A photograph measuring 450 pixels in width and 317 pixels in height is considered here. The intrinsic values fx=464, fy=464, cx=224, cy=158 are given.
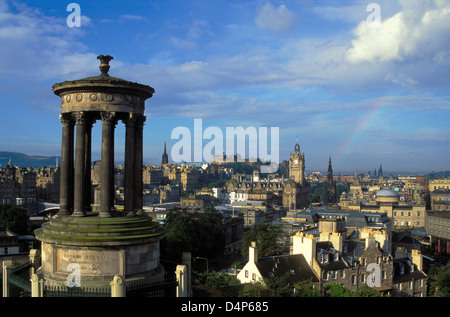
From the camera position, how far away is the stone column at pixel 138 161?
19609mm

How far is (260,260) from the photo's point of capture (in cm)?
3778

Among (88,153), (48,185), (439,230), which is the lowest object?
(439,230)

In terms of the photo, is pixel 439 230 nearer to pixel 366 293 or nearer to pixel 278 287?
pixel 366 293

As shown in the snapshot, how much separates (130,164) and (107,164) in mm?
1155

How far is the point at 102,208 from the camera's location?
725 inches

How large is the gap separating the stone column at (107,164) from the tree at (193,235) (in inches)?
1428

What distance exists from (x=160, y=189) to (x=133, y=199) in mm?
153017

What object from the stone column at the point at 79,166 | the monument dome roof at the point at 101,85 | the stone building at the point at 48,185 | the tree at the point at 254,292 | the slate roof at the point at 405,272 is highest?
the monument dome roof at the point at 101,85

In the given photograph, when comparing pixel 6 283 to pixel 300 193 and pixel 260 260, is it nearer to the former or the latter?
pixel 260 260

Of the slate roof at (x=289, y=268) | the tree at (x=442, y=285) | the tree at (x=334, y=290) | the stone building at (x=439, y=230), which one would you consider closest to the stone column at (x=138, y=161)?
the slate roof at (x=289, y=268)

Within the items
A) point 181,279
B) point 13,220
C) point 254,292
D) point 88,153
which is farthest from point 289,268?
point 13,220

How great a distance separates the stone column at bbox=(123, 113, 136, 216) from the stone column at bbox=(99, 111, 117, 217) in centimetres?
71

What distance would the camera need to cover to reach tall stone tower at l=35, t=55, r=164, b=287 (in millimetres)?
17344

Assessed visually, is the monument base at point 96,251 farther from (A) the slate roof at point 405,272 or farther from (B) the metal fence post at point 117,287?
(A) the slate roof at point 405,272
